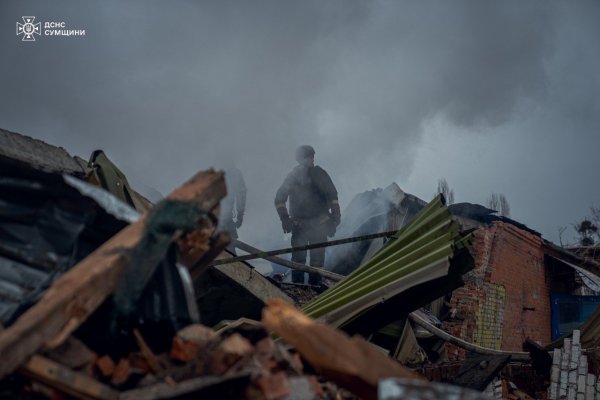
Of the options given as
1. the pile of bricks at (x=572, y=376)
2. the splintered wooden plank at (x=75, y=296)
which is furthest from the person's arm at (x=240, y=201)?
the splintered wooden plank at (x=75, y=296)

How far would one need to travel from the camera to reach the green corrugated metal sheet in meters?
3.15

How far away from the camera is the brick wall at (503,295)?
8578mm

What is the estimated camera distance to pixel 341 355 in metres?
1.58

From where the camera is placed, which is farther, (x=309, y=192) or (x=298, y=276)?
(x=309, y=192)

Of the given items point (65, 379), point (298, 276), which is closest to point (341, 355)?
point (65, 379)

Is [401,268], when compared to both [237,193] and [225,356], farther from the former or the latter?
[237,193]

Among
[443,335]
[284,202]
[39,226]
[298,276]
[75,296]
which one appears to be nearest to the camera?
[75,296]

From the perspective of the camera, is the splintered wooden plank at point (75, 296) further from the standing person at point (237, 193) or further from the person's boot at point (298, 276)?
the standing person at point (237, 193)

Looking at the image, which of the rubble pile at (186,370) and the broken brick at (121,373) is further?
the broken brick at (121,373)

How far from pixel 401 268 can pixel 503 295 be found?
7.77 metres

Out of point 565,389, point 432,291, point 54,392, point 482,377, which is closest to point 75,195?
point 54,392

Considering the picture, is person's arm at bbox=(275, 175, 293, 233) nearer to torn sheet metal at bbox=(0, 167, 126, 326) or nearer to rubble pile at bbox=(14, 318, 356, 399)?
torn sheet metal at bbox=(0, 167, 126, 326)

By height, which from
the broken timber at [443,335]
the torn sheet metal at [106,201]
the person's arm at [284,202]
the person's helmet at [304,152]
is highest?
the person's helmet at [304,152]

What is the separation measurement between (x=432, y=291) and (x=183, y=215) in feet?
7.98
